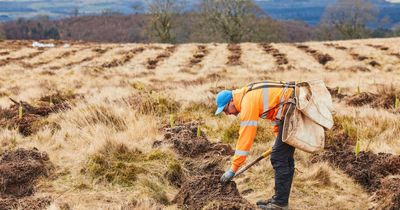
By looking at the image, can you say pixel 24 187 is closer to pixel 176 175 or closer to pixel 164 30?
pixel 176 175

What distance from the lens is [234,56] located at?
2719 centimetres

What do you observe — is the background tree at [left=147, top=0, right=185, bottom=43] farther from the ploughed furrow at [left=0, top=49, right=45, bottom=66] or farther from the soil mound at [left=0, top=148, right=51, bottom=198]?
the soil mound at [left=0, top=148, right=51, bottom=198]

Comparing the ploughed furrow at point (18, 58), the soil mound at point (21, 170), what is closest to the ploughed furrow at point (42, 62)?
the ploughed furrow at point (18, 58)

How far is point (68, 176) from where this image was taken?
255 inches

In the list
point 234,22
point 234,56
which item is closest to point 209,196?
point 234,56

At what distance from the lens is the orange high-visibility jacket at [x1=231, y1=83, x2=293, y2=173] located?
16.2 feet

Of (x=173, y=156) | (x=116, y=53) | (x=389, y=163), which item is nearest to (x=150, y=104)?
(x=173, y=156)

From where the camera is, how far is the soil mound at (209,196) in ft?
17.0

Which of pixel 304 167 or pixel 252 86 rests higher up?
pixel 252 86

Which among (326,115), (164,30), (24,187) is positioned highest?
(326,115)

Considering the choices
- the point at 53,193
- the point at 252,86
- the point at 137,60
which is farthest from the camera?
the point at 137,60

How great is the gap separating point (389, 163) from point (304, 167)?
1112 mm

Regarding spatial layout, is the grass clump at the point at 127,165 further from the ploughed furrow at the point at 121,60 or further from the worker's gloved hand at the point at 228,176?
the ploughed furrow at the point at 121,60

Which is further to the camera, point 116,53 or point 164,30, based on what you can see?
point 164,30
